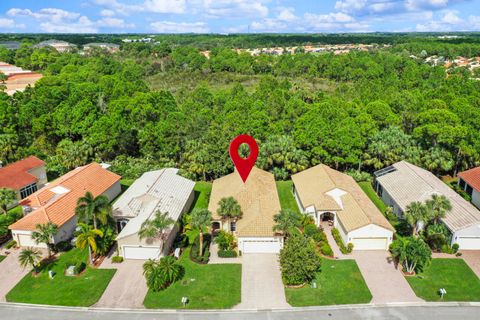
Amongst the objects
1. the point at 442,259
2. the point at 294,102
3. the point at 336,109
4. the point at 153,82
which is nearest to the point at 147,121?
the point at 294,102

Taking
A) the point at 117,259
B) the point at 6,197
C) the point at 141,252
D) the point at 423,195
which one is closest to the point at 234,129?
the point at 141,252

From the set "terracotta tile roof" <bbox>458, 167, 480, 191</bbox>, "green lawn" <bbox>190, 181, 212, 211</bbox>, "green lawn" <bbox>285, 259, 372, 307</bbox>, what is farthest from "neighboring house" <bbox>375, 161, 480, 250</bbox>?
"green lawn" <bbox>190, 181, 212, 211</bbox>

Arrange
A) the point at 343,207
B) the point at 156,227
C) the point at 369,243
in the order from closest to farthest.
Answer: the point at 156,227
the point at 369,243
the point at 343,207

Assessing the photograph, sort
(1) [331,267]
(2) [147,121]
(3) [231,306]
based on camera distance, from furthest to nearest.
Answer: (2) [147,121] → (1) [331,267] → (3) [231,306]

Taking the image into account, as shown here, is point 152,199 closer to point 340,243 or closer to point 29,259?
point 29,259

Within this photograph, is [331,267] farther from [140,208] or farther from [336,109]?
[336,109]

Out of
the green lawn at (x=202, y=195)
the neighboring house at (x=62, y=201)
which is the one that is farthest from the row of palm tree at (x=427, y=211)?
the neighboring house at (x=62, y=201)

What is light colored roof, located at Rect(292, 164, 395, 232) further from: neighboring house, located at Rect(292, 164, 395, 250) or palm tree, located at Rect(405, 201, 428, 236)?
palm tree, located at Rect(405, 201, 428, 236)
